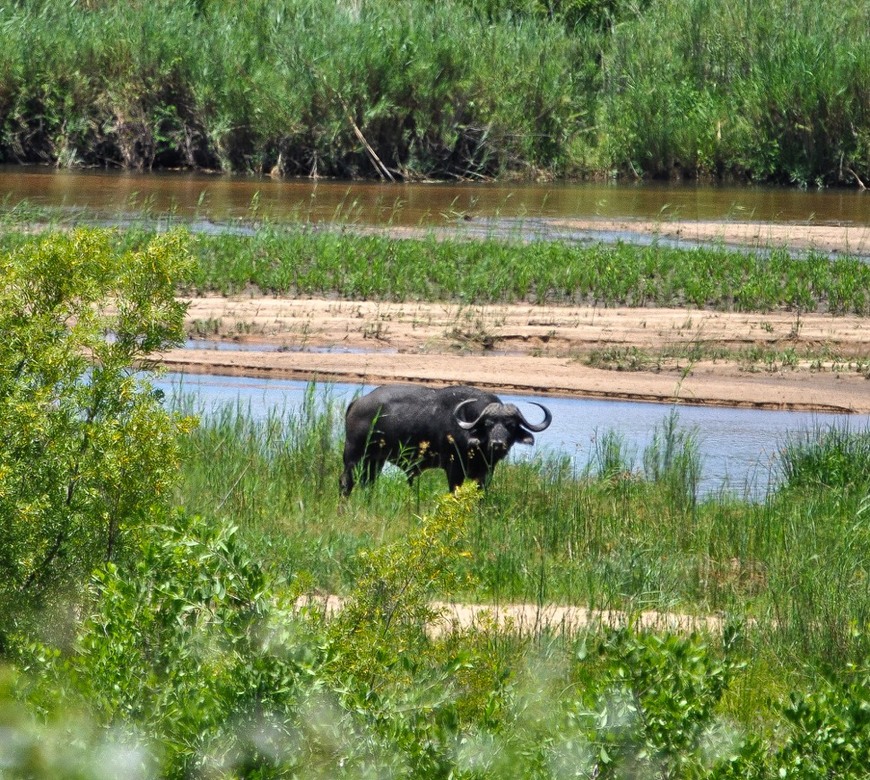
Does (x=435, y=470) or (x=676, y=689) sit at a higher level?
(x=676, y=689)

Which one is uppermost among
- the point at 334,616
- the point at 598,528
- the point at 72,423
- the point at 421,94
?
the point at 72,423

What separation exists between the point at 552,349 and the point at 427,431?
6275 millimetres

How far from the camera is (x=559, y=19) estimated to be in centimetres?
3856

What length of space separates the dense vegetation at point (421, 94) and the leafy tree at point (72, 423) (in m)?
26.2

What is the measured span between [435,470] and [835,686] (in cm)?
634

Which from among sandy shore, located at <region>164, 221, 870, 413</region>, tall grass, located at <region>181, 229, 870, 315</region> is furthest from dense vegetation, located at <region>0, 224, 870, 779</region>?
tall grass, located at <region>181, 229, 870, 315</region>

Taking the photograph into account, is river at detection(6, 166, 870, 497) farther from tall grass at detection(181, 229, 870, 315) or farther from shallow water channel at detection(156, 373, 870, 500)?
tall grass at detection(181, 229, 870, 315)

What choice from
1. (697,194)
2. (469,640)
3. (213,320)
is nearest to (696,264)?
(213,320)

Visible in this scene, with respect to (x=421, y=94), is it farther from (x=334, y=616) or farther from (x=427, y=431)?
(x=334, y=616)

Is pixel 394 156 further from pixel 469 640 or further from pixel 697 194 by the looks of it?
pixel 469 640

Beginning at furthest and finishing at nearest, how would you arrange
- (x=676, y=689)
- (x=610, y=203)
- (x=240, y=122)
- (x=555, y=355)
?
(x=240, y=122)
(x=610, y=203)
(x=555, y=355)
(x=676, y=689)

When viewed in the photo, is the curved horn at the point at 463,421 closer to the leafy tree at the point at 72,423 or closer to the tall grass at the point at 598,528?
the tall grass at the point at 598,528

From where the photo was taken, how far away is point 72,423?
18.6 ft

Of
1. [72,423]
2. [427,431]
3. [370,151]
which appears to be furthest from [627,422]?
[370,151]
